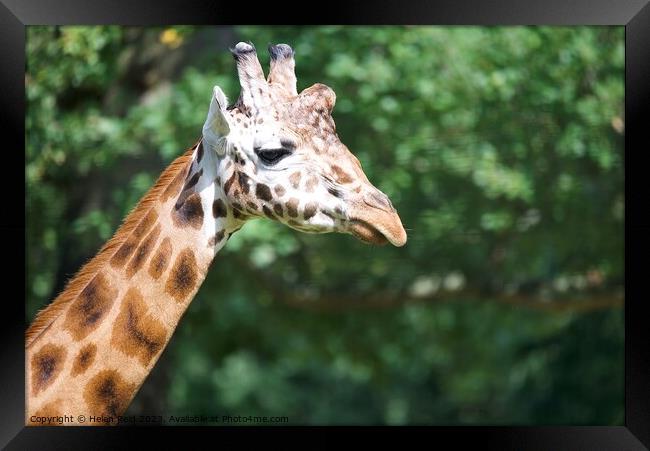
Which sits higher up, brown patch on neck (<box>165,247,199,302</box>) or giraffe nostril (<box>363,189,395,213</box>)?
giraffe nostril (<box>363,189,395,213</box>)

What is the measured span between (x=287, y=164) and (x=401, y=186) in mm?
5151

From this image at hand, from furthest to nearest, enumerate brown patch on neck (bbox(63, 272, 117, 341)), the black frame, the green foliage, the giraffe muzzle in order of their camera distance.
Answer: the green foliage, the black frame, brown patch on neck (bbox(63, 272, 117, 341)), the giraffe muzzle

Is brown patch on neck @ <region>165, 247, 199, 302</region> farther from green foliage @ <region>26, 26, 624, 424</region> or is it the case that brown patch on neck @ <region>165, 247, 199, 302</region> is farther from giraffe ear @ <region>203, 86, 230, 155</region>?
green foliage @ <region>26, 26, 624, 424</region>

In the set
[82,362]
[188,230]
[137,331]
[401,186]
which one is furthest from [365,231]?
[401,186]

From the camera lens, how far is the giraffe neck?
338 centimetres

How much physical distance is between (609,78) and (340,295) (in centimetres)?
334

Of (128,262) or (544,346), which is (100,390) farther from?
(544,346)

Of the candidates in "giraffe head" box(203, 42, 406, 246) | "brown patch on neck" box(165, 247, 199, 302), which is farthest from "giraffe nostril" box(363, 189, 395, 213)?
"brown patch on neck" box(165, 247, 199, 302)

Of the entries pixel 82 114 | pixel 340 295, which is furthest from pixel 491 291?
pixel 82 114

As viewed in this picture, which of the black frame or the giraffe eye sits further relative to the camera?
the black frame

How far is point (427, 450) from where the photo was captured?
4320 mm

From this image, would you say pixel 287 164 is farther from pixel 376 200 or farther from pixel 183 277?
pixel 183 277

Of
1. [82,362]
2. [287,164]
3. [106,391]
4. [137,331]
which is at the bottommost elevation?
[106,391]
